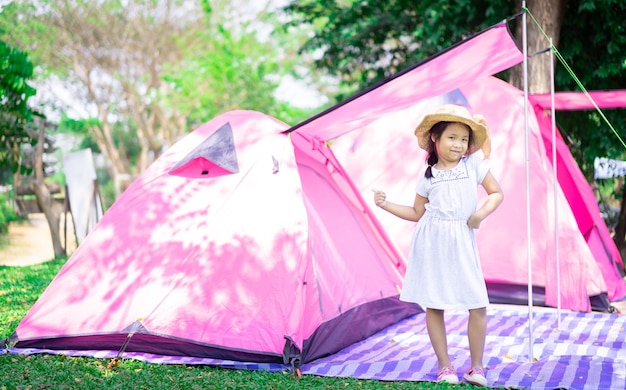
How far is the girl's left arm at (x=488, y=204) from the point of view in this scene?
3316 millimetres

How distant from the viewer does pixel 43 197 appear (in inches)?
345

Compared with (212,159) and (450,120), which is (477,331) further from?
(212,159)

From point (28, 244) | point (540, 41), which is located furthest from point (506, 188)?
point (28, 244)

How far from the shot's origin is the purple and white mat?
353 cm

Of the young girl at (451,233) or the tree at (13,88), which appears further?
the tree at (13,88)

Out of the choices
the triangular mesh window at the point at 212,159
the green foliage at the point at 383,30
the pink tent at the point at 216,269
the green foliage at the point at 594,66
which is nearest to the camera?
the pink tent at the point at 216,269

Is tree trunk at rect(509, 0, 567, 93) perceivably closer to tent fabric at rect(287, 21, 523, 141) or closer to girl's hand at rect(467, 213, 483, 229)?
tent fabric at rect(287, 21, 523, 141)

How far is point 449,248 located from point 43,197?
6.71 meters

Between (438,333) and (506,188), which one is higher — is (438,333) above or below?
below

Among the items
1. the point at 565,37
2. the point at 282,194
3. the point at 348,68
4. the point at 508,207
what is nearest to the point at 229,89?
the point at 348,68

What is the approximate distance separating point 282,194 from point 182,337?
39.8 inches

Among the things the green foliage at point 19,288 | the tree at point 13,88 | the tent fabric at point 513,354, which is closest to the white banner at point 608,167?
the tent fabric at point 513,354

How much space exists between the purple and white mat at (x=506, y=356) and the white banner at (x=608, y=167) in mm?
3105

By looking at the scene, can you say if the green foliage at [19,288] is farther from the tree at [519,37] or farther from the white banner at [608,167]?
the white banner at [608,167]
